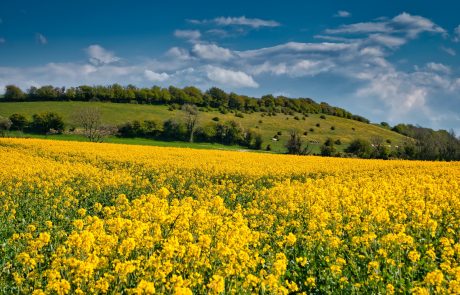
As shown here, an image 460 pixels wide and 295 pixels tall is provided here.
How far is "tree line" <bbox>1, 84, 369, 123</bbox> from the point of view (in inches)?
4432

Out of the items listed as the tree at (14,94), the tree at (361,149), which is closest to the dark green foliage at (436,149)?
the tree at (361,149)

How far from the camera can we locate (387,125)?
133m

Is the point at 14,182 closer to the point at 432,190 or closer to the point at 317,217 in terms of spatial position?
the point at 317,217

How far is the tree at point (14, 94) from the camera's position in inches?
4331

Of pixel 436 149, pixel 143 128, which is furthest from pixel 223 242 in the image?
pixel 143 128

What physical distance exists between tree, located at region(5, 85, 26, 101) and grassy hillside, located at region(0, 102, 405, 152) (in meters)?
11.0

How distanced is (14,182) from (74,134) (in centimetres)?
6395

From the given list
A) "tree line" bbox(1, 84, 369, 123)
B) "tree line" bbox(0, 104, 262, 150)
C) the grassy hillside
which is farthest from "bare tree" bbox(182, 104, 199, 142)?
"tree line" bbox(1, 84, 369, 123)

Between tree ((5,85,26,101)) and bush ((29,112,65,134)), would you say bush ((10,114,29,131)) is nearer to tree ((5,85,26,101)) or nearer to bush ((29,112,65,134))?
bush ((29,112,65,134))

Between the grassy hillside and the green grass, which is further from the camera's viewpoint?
the grassy hillside

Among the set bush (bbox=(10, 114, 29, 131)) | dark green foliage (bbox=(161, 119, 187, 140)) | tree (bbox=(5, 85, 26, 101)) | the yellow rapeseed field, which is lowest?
the yellow rapeseed field

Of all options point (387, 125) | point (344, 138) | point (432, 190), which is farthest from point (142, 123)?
point (387, 125)

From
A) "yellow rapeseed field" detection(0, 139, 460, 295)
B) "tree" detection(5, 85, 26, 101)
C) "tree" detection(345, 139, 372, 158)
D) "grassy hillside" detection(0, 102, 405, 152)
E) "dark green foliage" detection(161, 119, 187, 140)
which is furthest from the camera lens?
"tree" detection(5, 85, 26, 101)

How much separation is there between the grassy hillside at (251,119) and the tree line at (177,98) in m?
A: 8.28
